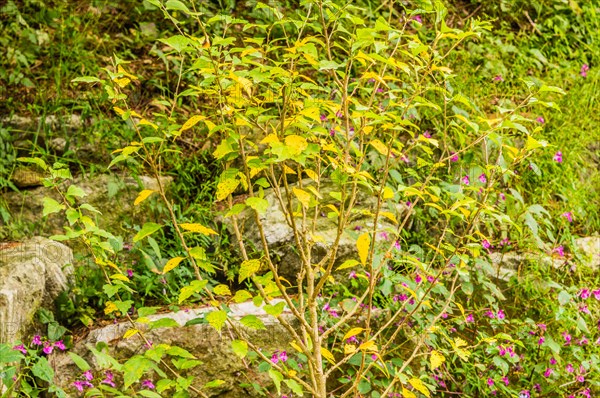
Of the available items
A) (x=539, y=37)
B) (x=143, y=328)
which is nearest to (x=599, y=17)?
(x=539, y=37)

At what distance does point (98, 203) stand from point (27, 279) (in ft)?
2.52

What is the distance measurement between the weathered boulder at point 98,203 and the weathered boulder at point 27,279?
26 centimetres

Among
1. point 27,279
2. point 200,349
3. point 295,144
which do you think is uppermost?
point 295,144

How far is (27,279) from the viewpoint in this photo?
116 inches

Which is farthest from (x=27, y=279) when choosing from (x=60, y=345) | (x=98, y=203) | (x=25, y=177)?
(x=25, y=177)

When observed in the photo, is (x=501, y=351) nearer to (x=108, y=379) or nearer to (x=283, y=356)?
(x=283, y=356)

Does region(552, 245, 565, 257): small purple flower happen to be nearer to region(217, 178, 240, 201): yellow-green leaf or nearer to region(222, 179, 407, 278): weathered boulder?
region(222, 179, 407, 278): weathered boulder

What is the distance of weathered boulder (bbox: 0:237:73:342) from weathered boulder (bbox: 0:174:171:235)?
264mm

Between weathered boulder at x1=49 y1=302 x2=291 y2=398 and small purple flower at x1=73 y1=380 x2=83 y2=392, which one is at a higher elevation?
small purple flower at x1=73 y1=380 x2=83 y2=392

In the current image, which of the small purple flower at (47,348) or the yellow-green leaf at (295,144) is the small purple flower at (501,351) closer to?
the yellow-green leaf at (295,144)

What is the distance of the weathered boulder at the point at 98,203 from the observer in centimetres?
357

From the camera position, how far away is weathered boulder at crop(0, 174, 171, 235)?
141 inches

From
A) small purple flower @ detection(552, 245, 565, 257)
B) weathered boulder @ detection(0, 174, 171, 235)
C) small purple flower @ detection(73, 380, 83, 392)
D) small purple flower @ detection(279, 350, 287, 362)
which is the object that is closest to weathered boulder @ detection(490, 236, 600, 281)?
small purple flower @ detection(552, 245, 565, 257)

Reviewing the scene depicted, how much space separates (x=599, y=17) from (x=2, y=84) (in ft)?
13.6
